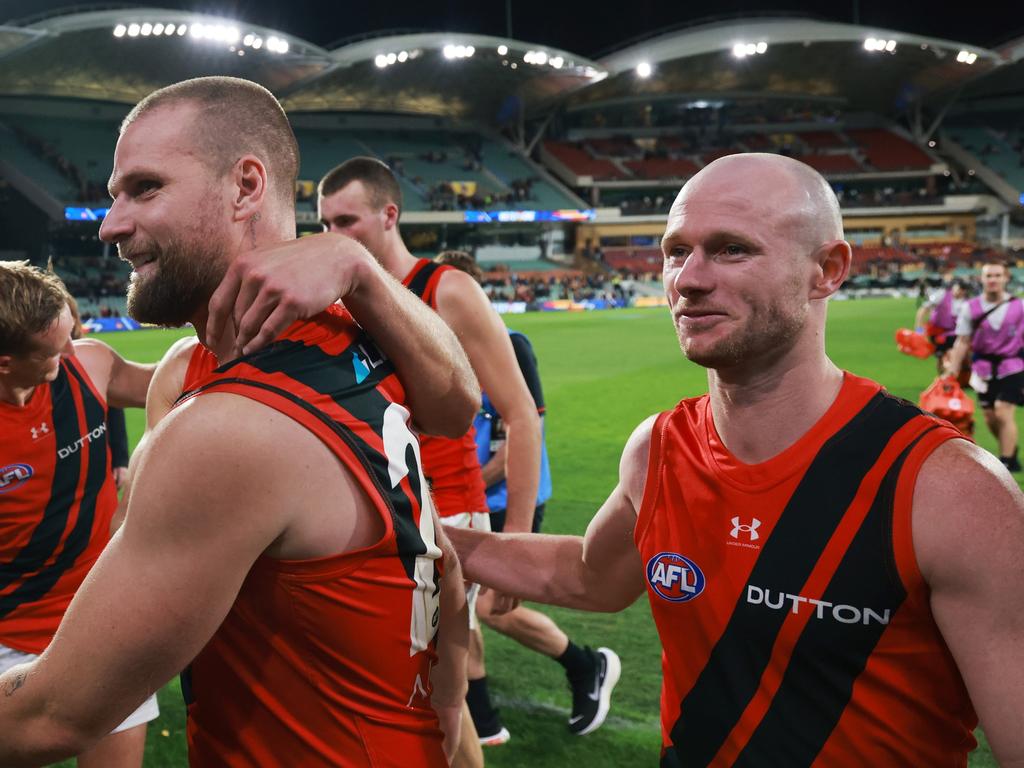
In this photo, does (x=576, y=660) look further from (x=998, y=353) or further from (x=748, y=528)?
(x=998, y=353)

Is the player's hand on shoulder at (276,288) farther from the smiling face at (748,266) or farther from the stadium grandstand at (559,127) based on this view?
the stadium grandstand at (559,127)

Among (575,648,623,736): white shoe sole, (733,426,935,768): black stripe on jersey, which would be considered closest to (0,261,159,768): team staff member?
(575,648,623,736): white shoe sole

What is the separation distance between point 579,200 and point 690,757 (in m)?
56.5

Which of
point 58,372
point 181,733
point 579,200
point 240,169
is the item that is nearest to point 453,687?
point 240,169

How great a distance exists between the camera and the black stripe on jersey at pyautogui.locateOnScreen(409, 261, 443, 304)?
12.8 feet

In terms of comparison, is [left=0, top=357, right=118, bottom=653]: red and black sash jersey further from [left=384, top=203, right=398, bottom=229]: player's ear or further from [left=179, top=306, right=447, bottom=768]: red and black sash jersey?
[left=179, top=306, right=447, bottom=768]: red and black sash jersey

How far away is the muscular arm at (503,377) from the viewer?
3.81 metres

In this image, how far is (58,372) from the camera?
3426 millimetres

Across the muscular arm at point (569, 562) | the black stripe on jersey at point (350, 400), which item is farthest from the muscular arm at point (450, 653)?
the black stripe on jersey at point (350, 400)

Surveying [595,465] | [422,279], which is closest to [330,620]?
[422,279]

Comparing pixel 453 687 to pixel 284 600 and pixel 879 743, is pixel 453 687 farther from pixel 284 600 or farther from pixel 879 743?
pixel 879 743

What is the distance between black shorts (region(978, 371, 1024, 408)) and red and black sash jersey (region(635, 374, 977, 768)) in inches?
328

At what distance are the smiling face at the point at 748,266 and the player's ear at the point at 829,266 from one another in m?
0.02

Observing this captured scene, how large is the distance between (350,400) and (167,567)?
0.44m
